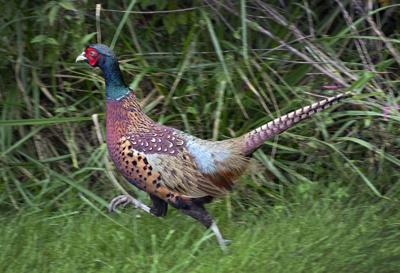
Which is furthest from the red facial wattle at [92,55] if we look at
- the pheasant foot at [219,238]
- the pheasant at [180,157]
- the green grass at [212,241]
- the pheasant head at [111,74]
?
the pheasant foot at [219,238]

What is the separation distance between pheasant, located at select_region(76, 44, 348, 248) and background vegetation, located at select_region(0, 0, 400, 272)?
0.71 ft

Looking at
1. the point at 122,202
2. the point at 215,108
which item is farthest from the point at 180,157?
the point at 215,108

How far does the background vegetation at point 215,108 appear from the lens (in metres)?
5.26

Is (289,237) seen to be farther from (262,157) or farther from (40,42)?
(40,42)

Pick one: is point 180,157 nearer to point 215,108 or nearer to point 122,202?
point 122,202

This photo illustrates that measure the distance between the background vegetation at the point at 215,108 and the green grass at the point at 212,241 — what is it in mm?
14

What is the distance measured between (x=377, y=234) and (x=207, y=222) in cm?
87

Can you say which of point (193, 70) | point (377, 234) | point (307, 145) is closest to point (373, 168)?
point (307, 145)

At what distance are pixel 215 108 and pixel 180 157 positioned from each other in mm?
1122

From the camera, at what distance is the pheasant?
493cm

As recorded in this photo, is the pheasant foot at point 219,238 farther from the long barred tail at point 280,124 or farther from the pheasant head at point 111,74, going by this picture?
the pheasant head at point 111,74

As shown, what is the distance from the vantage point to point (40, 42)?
5.96 metres

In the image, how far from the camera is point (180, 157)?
498cm

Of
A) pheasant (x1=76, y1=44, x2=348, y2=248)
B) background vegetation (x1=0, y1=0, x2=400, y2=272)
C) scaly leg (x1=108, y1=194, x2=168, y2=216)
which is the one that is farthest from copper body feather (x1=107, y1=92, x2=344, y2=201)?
background vegetation (x1=0, y1=0, x2=400, y2=272)
